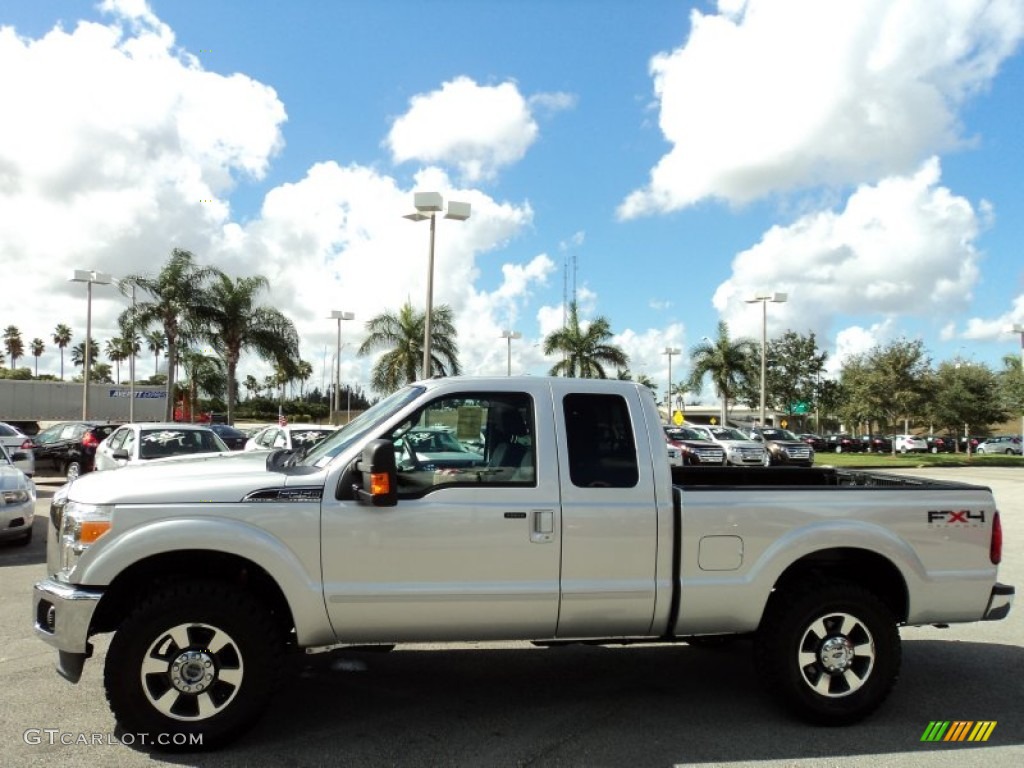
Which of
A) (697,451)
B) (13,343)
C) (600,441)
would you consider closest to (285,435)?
(600,441)

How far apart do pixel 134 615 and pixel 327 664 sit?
1.85 metres

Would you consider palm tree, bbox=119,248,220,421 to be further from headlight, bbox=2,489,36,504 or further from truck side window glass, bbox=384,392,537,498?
truck side window glass, bbox=384,392,537,498

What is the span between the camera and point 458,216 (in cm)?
2131

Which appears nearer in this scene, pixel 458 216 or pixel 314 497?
pixel 314 497

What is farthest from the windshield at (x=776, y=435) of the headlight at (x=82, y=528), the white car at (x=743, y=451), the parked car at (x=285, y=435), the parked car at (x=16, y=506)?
the headlight at (x=82, y=528)

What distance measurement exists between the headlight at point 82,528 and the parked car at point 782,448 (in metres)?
24.4

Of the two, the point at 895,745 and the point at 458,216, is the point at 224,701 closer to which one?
the point at 895,745

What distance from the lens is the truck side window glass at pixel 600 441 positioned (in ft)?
14.6

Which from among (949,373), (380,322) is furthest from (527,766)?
(949,373)

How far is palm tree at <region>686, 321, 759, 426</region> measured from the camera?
4538cm

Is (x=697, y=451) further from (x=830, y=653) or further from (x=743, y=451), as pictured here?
(x=830, y=653)

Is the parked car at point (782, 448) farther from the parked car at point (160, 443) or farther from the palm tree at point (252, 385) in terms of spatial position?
the palm tree at point (252, 385)

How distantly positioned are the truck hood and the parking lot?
1265 millimetres

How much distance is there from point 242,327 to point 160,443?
22284 mm
